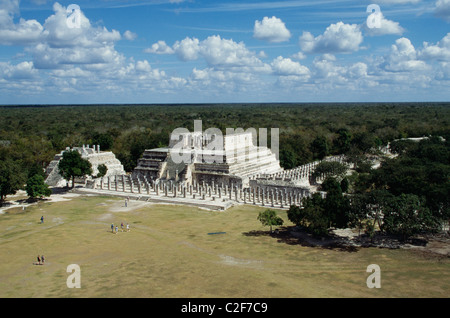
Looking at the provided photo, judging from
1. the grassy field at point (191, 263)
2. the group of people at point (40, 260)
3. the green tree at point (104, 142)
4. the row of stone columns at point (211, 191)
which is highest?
the green tree at point (104, 142)

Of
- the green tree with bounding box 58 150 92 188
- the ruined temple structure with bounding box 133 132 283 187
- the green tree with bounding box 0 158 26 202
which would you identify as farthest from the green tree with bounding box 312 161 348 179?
the green tree with bounding box 0 158 26 202

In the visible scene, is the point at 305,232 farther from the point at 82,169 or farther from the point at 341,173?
the point at 82,169

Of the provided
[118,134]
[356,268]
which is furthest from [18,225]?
[118,134]

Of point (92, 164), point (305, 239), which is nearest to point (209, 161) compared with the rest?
point (92, 164)

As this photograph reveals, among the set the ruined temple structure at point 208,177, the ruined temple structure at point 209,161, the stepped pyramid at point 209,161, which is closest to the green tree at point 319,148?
the ruined temple structure at point 208,177

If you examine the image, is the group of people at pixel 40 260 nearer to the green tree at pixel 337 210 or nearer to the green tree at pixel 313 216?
the green tree at pixel 313 216

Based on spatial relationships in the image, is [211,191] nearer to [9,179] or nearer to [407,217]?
[9,179]
